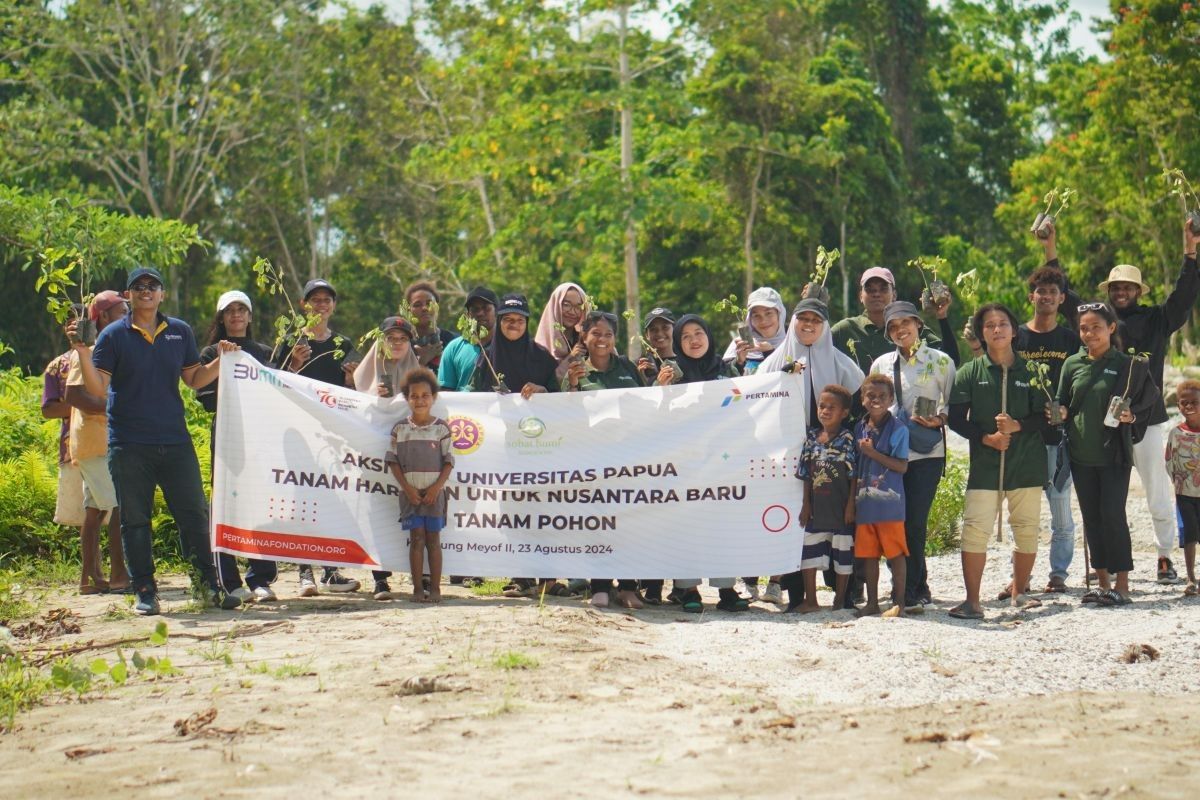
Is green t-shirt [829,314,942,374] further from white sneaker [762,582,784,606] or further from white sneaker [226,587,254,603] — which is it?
white sneaker [226,587,254,603]

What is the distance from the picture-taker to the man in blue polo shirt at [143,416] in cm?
840

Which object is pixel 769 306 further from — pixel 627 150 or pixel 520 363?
pixel 627 150

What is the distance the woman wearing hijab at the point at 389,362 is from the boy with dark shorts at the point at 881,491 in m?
2.88

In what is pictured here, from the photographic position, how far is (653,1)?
80.1 ft

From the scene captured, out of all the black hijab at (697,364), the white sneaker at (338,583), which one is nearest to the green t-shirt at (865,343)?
the black hijab at (697,364)

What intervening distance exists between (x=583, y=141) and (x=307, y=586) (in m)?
17.9

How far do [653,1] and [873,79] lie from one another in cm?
1766

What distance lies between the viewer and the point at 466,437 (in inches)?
355

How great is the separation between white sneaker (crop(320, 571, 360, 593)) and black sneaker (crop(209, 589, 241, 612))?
870 millimetres

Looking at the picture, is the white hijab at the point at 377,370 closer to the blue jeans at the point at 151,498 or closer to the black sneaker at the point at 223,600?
the blue jeans at the point at 151,498

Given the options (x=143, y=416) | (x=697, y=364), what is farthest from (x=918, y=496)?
(x=143, y=416)

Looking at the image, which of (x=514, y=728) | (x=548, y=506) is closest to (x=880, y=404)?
(x=548, y=506)

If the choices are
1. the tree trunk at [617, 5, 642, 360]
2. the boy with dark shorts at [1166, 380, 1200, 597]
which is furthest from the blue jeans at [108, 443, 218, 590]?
the tree trunk at [617, 5, 642, 360]

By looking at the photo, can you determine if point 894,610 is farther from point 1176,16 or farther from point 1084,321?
point 1176,16
